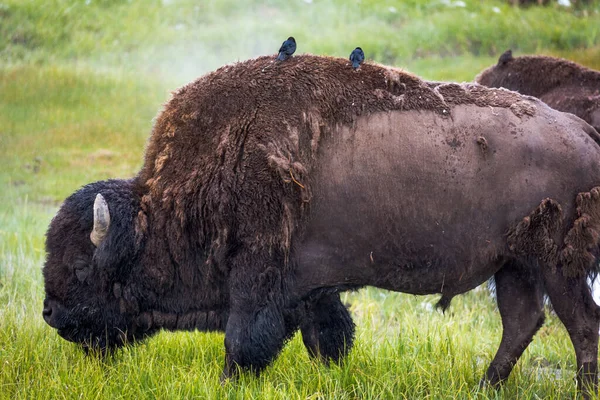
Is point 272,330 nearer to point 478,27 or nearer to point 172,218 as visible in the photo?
point 172,218

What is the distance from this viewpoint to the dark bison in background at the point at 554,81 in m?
7.25

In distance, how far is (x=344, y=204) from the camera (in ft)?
14.6

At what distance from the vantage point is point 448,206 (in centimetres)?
438

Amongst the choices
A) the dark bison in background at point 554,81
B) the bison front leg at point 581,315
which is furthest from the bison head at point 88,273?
the dark bison in background at point 554,81

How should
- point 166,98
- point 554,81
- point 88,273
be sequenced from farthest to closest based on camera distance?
1. point 166,98
2. point 554,81
3. point 88,273

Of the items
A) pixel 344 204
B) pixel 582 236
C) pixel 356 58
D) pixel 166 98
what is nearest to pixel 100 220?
pixel 344 204

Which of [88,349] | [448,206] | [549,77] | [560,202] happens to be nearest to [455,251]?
[448,206]

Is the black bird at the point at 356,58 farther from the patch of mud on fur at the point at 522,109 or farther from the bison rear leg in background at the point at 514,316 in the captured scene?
the bison rear leg in background at the point at 514,316

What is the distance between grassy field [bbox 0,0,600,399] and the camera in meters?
4.90

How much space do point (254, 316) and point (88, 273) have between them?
1123 millimetres

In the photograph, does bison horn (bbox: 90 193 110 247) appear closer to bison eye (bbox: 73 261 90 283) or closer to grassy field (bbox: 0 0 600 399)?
bison eye (bbox: 73 261 90 283)

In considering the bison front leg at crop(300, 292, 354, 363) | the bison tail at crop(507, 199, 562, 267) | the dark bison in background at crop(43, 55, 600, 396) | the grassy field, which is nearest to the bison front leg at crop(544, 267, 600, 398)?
the dark bison in background at crop(43, 55, 600, 396)

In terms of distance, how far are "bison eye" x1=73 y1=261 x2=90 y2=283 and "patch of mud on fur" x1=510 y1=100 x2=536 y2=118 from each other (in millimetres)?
2769

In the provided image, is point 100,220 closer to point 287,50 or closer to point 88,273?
point 88,273
